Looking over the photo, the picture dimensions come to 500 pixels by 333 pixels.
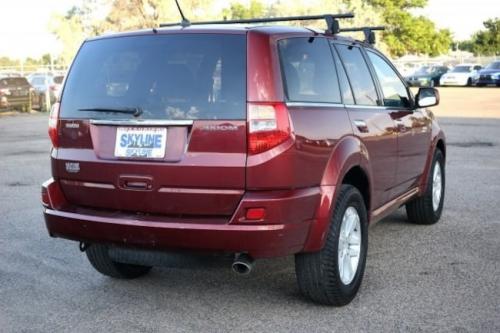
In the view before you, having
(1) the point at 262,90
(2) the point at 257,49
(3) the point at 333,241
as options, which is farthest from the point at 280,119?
(3) the point at 333,241

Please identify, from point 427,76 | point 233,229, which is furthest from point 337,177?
point 427,76

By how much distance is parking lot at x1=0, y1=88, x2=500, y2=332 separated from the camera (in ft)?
13.7

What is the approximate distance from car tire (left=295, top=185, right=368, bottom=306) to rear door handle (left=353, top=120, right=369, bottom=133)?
0.48m

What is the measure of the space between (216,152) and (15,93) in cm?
2546

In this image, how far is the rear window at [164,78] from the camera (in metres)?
3.94

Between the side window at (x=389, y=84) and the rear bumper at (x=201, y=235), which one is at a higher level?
the side window at (x=389, y=84)

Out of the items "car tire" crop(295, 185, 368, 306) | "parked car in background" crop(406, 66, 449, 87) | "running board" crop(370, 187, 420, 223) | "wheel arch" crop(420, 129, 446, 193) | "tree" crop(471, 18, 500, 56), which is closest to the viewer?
"car tire" crop(295, 185, 368, 306)

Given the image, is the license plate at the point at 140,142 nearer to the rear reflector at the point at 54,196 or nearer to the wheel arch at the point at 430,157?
the rear reflector at the point at 54,196

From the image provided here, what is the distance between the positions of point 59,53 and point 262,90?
5811 cm

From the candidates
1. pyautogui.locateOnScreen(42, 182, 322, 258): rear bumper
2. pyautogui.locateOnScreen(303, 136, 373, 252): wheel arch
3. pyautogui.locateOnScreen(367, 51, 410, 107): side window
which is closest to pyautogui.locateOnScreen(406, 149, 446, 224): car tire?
pyautogui.locateOnScreen(367, 51, 410, 107): side window

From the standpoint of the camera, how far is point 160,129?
401cm

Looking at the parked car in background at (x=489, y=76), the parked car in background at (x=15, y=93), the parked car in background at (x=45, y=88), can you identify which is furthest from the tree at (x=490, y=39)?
the parked car in background at (x=15, y=93)

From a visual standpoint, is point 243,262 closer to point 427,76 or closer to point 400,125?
point 400,125

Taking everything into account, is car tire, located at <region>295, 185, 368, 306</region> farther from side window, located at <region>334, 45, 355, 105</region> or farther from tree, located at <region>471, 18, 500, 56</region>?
tree, located at <region>471, 18, 500, 56</region>
